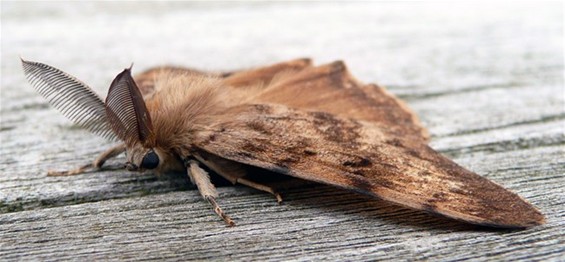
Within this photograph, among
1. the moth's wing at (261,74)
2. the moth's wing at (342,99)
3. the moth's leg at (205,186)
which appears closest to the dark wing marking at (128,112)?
the moth's leg at (205,186)

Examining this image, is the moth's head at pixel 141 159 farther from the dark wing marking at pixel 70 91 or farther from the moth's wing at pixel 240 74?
the moth's wing at pixel 240 74

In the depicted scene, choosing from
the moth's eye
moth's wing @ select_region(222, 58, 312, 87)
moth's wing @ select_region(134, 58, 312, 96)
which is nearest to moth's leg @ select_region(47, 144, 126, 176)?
the moth's eye

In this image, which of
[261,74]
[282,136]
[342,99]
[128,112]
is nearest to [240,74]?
[261,74]

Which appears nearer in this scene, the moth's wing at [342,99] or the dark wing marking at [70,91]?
the dark wing marking at [70,91]

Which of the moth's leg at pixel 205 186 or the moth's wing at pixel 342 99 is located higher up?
the moth's wing at pixel 342 99

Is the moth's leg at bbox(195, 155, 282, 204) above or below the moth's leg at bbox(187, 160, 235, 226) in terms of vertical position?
above

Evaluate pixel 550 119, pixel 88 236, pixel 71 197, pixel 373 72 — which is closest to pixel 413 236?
pixel 88 236

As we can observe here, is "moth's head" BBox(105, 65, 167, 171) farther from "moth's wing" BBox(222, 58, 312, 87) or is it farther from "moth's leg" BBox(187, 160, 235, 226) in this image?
"moth's wing" BBox(222, 58, 312, 87)
